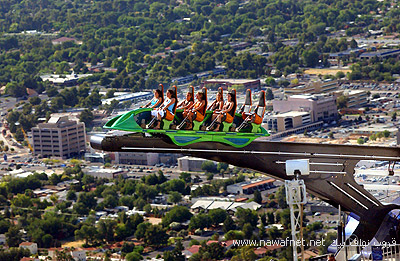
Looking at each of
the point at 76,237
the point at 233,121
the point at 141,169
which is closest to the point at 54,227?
the point at 76,237

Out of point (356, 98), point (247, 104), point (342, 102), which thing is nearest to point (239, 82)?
point (356, 98)

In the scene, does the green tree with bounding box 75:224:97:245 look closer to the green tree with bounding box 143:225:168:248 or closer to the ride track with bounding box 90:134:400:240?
the green tree with bounding box 143:225:168:248

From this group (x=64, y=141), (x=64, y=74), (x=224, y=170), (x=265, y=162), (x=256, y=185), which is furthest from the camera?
(x=64, y=74)

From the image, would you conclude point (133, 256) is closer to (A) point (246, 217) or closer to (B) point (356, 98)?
(A) point (246, 217)

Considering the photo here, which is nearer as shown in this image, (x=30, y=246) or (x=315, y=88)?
(x=30, y=246)

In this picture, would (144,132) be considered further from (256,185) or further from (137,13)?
(137,13)

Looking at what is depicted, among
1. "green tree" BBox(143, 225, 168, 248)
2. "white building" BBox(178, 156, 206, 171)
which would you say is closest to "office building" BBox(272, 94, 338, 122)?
"white building" BBox(178, 156, 206, 171)

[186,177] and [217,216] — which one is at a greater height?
[217,216]

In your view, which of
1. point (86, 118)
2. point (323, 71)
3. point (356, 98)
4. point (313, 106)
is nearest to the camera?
point (313, 106)
